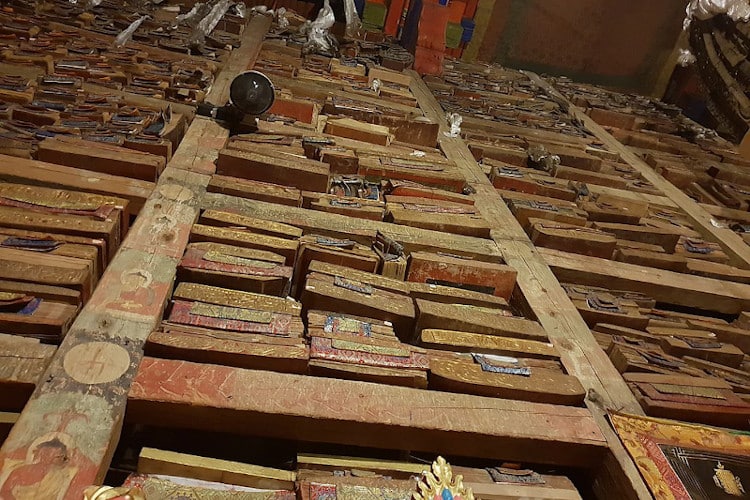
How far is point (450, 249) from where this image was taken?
10.8 feet

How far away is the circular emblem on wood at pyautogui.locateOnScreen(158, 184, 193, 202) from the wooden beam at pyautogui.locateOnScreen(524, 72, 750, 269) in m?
4.04

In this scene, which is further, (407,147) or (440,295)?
(407,147)

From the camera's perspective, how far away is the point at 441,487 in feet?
5.86

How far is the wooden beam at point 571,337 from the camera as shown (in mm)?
2148

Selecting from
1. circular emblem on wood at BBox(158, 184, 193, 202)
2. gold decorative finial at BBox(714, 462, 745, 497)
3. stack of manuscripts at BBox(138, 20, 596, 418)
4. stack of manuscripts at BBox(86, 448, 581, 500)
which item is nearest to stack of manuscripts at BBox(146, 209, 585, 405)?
stack of manuscripts at BBox(138, 20, 596, 418)

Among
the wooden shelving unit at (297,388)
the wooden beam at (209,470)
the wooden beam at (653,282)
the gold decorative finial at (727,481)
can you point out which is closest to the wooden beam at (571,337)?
the wooden shelving unit at (297,388)

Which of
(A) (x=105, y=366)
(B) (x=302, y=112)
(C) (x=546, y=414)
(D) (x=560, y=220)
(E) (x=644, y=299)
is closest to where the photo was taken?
(A) (x=105, y=366)

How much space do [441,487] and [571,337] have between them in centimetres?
135

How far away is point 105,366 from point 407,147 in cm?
347

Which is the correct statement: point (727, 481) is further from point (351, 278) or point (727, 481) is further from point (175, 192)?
point (175, 192)

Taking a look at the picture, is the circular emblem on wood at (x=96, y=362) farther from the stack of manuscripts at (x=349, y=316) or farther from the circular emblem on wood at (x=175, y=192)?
the circular emblem on wood at (x=175, y=192)

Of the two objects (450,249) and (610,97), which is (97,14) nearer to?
(450,249)

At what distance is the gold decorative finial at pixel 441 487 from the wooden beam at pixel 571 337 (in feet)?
2.25

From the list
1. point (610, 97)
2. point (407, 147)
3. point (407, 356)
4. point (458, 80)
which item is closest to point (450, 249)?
point (407, 356)
